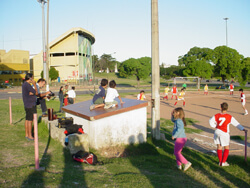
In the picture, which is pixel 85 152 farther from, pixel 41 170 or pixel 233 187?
pixel 233 187

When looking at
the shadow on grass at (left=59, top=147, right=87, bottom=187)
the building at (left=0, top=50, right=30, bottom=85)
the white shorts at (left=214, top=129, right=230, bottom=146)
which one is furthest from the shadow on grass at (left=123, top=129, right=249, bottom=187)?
the building at (left=0, top=50, right=30, bottom=85)

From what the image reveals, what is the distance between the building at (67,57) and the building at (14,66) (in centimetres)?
299

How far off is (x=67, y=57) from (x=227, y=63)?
36479 mm

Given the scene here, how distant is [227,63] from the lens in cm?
5088

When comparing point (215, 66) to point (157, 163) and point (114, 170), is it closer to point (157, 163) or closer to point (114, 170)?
point (157, 163)

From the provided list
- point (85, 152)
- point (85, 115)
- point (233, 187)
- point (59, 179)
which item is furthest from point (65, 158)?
point (233, 187)

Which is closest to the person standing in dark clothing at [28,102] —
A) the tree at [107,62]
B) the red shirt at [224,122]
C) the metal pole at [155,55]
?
the metal pole at [155,55]

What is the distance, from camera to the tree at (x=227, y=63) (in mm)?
48969

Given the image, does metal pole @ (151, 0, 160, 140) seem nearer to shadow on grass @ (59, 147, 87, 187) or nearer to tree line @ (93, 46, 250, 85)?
shadow on grass @ (59, 147, 87, 187)

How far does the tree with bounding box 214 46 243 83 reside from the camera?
161ft

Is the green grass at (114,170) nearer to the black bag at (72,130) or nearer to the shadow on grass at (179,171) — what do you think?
the shadow on grass at (179,171)

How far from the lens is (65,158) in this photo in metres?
5.87

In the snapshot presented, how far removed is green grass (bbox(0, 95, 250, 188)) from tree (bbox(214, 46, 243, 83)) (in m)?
46.5

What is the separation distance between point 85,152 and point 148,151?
2386 millimetres
